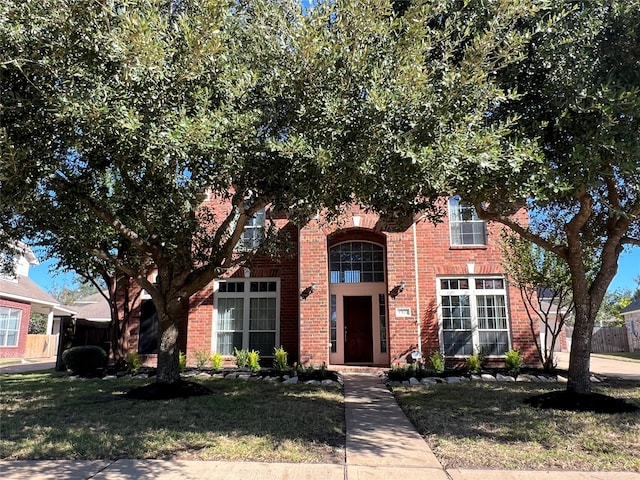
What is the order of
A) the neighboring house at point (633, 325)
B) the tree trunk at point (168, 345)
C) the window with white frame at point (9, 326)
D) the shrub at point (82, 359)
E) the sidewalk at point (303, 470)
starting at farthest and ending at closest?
the neighboring house at point (633, 325) < the window with white frame at point (9, 326) < the shrub at point (82, 359) < the tree trunk at point (168, 345) < the sidewalk at point (303, 470)

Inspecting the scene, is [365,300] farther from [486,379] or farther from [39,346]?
[39,346]

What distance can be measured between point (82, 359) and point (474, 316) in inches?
425

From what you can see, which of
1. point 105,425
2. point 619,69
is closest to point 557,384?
point 619,69

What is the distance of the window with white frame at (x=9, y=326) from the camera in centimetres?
2100

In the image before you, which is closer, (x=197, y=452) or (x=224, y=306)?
(x=197, y=452)

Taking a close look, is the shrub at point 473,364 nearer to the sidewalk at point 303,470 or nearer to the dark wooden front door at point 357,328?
the dark wooden front door at point 357,328

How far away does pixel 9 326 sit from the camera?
21531mm

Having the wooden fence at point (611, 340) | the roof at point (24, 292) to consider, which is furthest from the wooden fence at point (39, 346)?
the wooden fence at point (611, 340)

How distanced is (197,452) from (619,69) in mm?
7017

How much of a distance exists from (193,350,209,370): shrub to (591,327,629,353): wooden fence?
2180 centimetres

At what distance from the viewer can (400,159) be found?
18.1 ft

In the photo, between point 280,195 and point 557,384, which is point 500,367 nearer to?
point 557,384

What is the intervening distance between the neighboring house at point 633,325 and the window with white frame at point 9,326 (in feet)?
102

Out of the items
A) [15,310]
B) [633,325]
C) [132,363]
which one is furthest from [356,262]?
[633,325]
